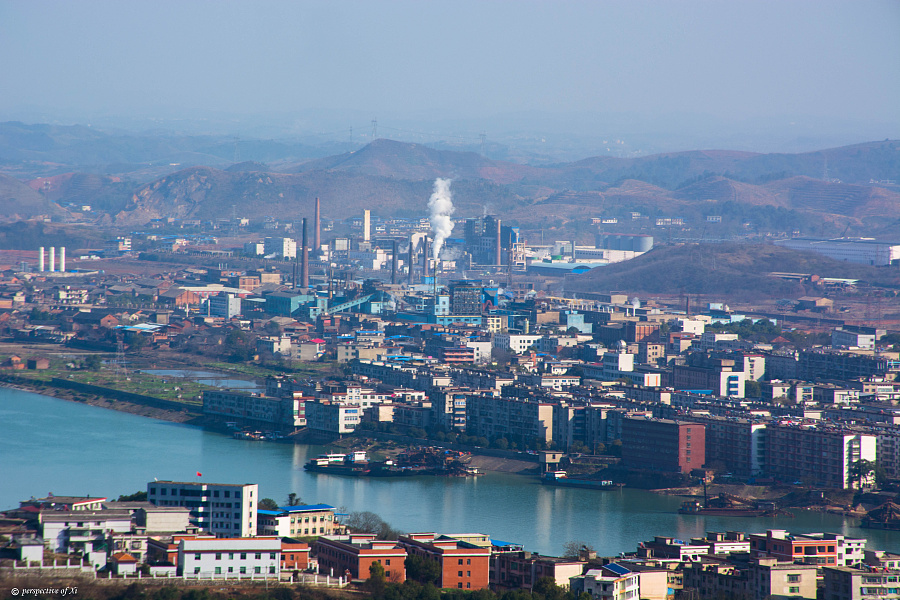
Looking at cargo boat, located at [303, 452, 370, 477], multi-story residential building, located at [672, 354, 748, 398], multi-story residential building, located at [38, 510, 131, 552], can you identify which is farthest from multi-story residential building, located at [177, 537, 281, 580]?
multi-story residential building, located at [672, 354, 748, 398]

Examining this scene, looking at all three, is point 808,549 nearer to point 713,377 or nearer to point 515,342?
point 713,377

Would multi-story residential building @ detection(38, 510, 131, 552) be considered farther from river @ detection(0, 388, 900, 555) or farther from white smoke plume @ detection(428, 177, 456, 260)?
white smoke plume @ detection(428, 177, 456, 260)

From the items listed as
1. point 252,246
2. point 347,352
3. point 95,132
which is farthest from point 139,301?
point 95,132

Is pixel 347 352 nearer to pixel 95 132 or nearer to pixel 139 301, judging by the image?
pixel 139 301

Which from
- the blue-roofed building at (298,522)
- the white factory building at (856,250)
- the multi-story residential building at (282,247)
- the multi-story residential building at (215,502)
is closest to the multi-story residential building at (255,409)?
the blue-roofed building at (298,522)

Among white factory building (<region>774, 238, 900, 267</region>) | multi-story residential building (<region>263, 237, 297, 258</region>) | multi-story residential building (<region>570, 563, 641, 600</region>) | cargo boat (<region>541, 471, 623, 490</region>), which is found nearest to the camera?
multi-story residential building (<region>570, 563, 641, 600</region>)

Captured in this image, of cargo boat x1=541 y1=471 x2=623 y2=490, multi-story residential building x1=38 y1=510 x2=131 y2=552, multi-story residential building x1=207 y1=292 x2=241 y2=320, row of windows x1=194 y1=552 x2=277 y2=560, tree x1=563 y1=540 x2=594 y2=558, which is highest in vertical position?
multi-story residential building x1=207 y1=292 x2=241 y2=320

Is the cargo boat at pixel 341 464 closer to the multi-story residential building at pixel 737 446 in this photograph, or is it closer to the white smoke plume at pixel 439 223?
the multi-story residential building at pixel 737 446
